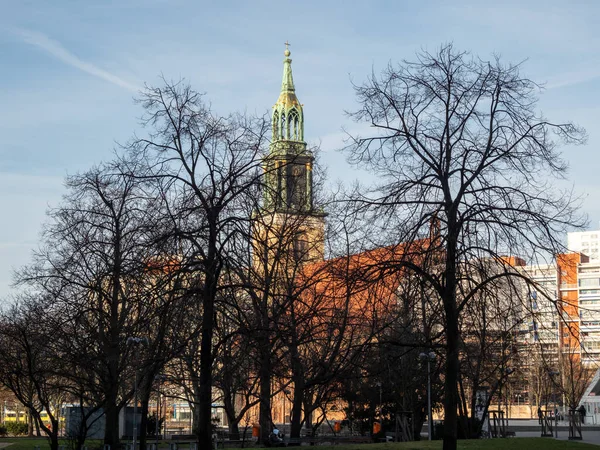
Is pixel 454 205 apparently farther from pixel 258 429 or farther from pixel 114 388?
pixel 258 429

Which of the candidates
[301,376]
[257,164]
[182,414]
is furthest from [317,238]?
[182,414]

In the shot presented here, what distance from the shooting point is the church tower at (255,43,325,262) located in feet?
82.7

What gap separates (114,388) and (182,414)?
9655 cm

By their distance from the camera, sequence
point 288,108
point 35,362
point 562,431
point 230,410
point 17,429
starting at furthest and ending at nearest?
point 288,108
point 17,429
point 562,431
point 230,410
point 35,362

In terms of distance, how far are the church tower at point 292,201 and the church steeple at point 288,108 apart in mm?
46681

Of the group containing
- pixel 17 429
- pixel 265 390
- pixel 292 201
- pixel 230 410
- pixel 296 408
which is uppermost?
pixel 292 201

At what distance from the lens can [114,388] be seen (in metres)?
30.3

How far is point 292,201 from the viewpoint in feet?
118

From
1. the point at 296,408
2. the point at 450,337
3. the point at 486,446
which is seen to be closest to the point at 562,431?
the point at 296,408

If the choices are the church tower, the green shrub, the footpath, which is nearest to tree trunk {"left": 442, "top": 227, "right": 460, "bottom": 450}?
the church tower

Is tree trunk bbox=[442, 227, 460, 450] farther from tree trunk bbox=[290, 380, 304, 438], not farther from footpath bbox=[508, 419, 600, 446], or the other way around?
footpath bbox=[508, 419, 600, 446]

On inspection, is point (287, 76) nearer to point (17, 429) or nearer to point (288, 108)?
point (288, 108)

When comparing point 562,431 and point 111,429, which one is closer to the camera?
point 111,429

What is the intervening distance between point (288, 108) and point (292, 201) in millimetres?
59931
